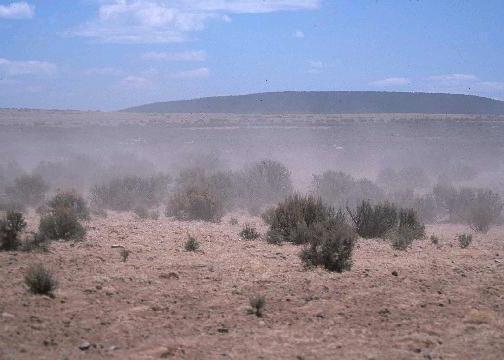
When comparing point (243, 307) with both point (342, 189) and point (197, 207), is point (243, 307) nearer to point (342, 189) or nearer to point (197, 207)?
point (197, 207)

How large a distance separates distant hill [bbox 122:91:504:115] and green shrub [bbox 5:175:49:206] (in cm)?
10197

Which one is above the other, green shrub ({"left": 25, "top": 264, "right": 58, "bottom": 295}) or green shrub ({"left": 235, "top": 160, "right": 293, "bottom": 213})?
green shrub ({"left": 25, "top": 264, "right": 58, "bottom": 295})

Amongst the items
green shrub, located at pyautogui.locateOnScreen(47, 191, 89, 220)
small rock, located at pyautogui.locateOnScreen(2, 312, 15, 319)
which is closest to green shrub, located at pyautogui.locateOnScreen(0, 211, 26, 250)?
small rock, located at pyautogui.locateOnScreen(2, 312, 15, 319)

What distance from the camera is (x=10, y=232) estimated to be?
11953 mm

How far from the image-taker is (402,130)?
2763 inches

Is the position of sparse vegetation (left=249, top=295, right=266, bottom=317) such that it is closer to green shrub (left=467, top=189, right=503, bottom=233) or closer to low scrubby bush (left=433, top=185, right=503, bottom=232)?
green shrub (left=467, top=189, right=503, bottom=233)

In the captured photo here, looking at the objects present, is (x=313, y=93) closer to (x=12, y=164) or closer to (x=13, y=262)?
(x=12, y=164)

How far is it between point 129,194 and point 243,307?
21.5 m

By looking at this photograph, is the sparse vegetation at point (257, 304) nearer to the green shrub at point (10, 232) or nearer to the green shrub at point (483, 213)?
the green shrub at point (10, 232)

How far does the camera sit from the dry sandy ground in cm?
735

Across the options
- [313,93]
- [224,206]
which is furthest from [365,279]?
[313,93]

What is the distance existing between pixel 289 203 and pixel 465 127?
60984 millimetres

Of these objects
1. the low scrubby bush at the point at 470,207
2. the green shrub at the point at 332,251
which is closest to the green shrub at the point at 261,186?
the low scrubby bush at the point at 470,207

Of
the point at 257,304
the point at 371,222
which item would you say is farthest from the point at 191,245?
the point at 371,222
